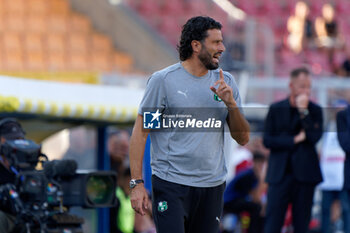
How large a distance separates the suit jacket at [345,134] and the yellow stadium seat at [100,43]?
8.75m

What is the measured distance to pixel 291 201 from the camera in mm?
7469

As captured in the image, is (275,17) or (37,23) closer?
(37,23)

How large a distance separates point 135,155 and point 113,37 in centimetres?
1176

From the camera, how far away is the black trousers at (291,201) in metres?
7.36

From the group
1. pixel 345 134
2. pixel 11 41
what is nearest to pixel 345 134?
pixel 345 134

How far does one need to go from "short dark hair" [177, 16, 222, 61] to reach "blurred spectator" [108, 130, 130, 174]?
13.9ft

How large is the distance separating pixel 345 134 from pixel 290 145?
18.8 inches

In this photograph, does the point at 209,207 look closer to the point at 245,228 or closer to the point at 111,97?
the point at 111,97

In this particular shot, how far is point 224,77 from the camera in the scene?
4641 mm


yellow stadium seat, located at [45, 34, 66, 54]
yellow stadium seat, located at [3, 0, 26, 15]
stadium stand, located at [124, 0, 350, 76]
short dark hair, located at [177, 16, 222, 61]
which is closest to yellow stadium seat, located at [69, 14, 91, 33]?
yellow stadium seat, located at [45, 34, 66, 54]

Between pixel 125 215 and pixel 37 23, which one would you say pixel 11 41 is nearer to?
pixel 37 23

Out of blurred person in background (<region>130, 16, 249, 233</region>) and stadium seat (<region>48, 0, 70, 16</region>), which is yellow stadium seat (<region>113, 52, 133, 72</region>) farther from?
blurred person in background (<region>130, 16, 249, 233</region>)

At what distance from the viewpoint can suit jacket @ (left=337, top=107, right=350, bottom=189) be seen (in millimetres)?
7318

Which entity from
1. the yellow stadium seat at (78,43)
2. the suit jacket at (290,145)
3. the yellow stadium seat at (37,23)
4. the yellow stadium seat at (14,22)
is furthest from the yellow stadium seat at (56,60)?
the suit jacket at (290,145)
